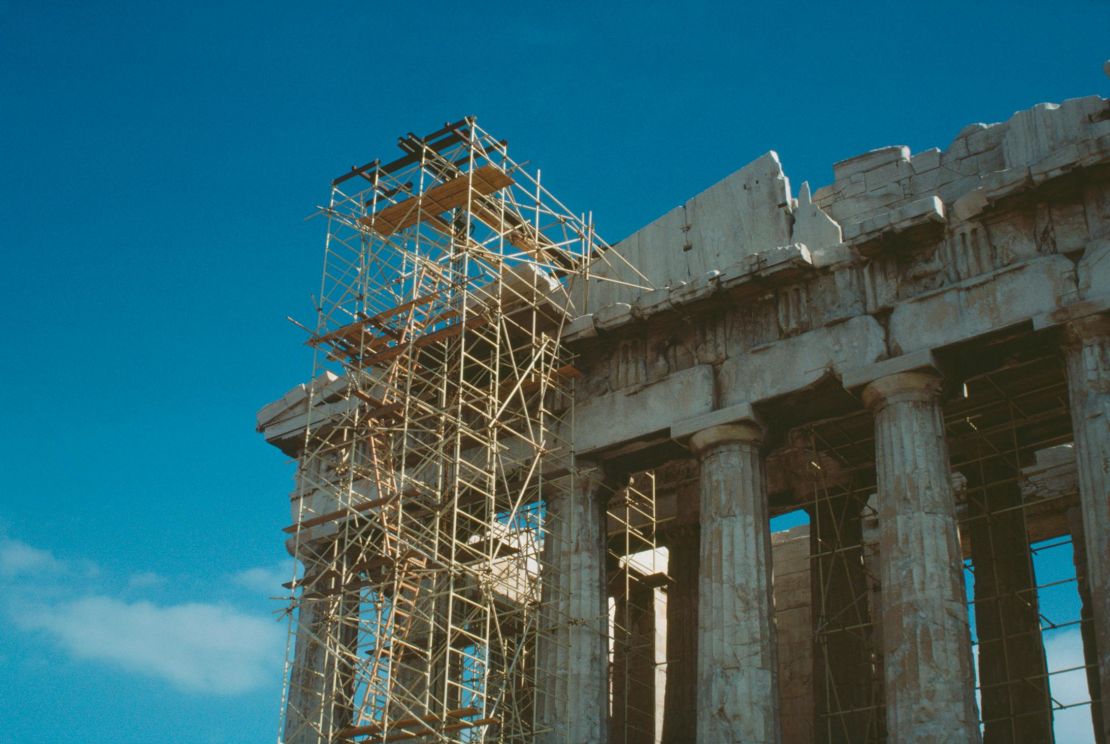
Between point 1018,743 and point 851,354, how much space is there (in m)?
6.04

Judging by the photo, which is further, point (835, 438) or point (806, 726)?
point (806, 726)

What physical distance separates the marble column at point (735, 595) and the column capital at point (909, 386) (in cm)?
207

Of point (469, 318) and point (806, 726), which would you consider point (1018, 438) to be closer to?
point (806, 726)

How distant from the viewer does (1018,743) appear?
21812 millimetres

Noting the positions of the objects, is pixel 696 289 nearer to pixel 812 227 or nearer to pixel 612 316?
pixel 612 316

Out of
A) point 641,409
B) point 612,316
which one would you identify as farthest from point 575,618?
point 612,316

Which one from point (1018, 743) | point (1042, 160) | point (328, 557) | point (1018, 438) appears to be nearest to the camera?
point (1042, 160)

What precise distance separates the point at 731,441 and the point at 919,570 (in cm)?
366

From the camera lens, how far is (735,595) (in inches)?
808


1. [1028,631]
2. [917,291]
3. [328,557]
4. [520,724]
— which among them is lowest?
[520,724]

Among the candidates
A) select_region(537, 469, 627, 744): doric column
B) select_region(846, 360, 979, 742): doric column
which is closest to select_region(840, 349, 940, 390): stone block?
select_region(846, 360, 979, 742): doric column

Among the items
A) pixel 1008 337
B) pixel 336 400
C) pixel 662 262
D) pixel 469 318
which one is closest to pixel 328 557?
pixel 336 400

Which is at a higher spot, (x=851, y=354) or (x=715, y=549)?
(x=851, y=354)

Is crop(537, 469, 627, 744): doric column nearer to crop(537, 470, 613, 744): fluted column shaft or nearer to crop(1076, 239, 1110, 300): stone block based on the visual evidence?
crop(537, 470, 613, 744): fluted column shaft
